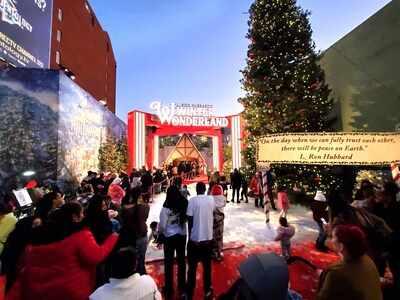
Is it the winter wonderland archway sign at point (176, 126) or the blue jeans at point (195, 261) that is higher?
the winter wonderland archway sign at point (176, 126)

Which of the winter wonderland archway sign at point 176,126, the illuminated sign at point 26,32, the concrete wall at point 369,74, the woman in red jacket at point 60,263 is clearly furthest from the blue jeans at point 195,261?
the illuminated sign at point 26,32

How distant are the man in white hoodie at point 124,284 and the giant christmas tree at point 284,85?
7757 mm

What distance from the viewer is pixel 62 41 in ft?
64.9

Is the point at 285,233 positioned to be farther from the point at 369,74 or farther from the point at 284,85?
the point at 369,74

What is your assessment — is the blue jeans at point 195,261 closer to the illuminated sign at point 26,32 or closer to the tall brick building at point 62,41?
the tall brick building at point 62,41

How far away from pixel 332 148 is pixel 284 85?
3.95 m

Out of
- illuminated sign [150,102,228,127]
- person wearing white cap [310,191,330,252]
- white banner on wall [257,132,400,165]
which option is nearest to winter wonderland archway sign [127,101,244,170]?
illuminated sign [150,102,228,127]

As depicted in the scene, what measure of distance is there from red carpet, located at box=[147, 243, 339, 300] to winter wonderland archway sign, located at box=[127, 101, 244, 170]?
38.5ft

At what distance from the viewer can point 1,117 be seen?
879 cm

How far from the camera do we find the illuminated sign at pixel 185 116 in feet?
57.3

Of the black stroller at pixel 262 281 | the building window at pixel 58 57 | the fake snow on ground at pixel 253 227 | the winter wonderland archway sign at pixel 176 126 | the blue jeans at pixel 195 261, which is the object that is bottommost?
the fake snow on ground at pixel 253 227

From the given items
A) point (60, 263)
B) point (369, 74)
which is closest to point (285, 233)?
point (60, 263)

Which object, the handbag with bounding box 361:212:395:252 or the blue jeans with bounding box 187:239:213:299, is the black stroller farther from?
the handbag with bounding box 361:212:395:252

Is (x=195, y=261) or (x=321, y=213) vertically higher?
(x=321, y=213)
